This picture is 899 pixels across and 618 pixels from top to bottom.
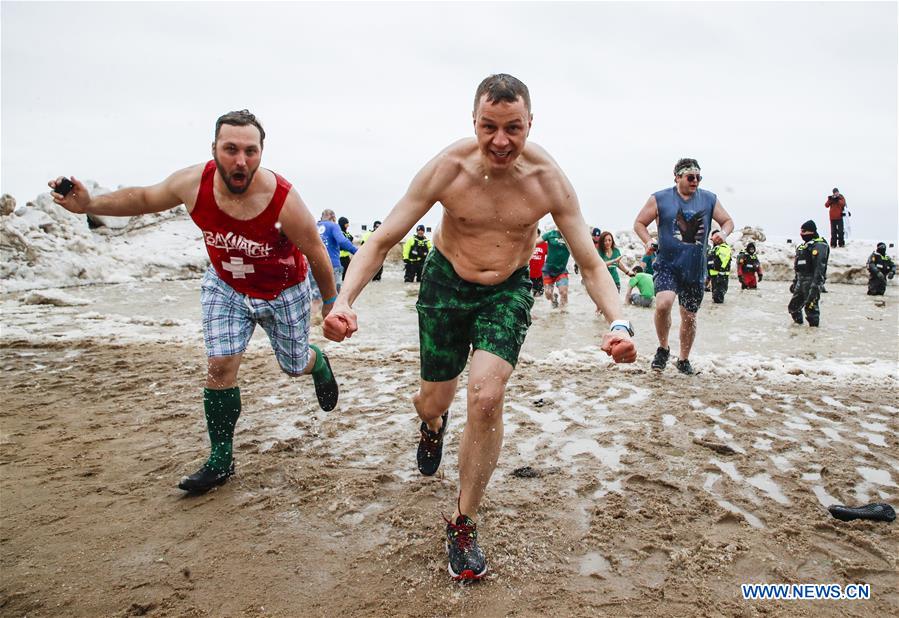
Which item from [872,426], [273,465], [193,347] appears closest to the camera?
[273,465]

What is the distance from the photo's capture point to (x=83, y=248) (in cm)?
1669

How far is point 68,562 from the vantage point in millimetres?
2588

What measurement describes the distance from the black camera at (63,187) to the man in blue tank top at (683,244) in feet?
16.6

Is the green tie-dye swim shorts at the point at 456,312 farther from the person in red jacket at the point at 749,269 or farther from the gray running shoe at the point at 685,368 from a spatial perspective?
the person in red jacket at the point at 749,269

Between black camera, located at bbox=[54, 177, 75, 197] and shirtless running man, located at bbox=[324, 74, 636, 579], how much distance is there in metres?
1.80

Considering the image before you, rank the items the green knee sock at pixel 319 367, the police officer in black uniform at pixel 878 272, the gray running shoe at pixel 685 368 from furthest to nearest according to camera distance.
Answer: the police officer in black uniform at pixel 878 272, the gray running shoe at pixel 685 368, the green knee sock at pixel 319 367

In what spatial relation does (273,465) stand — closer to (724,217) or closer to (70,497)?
(70,497)

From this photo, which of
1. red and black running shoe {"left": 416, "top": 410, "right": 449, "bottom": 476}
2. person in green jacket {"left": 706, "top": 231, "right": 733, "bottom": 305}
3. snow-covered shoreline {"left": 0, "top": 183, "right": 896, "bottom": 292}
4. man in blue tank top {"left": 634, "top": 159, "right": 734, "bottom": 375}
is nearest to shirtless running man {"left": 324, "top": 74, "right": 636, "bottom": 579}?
red and black running shoe {"left": 416, "top": 410, "right": 449, "bottom": 476}

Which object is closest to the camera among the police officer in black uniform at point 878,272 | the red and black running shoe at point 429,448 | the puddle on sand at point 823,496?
the puddle on sand at point 823,496

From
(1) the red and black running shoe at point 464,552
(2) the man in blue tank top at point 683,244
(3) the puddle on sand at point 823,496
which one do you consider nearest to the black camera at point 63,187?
(1) the red and black running shoe at point 464,552

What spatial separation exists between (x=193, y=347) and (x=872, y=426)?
7005 mm

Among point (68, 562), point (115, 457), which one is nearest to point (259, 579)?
point (68, 562)

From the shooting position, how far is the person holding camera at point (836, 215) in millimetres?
19297

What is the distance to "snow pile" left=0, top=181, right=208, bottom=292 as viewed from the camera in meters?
14.9
